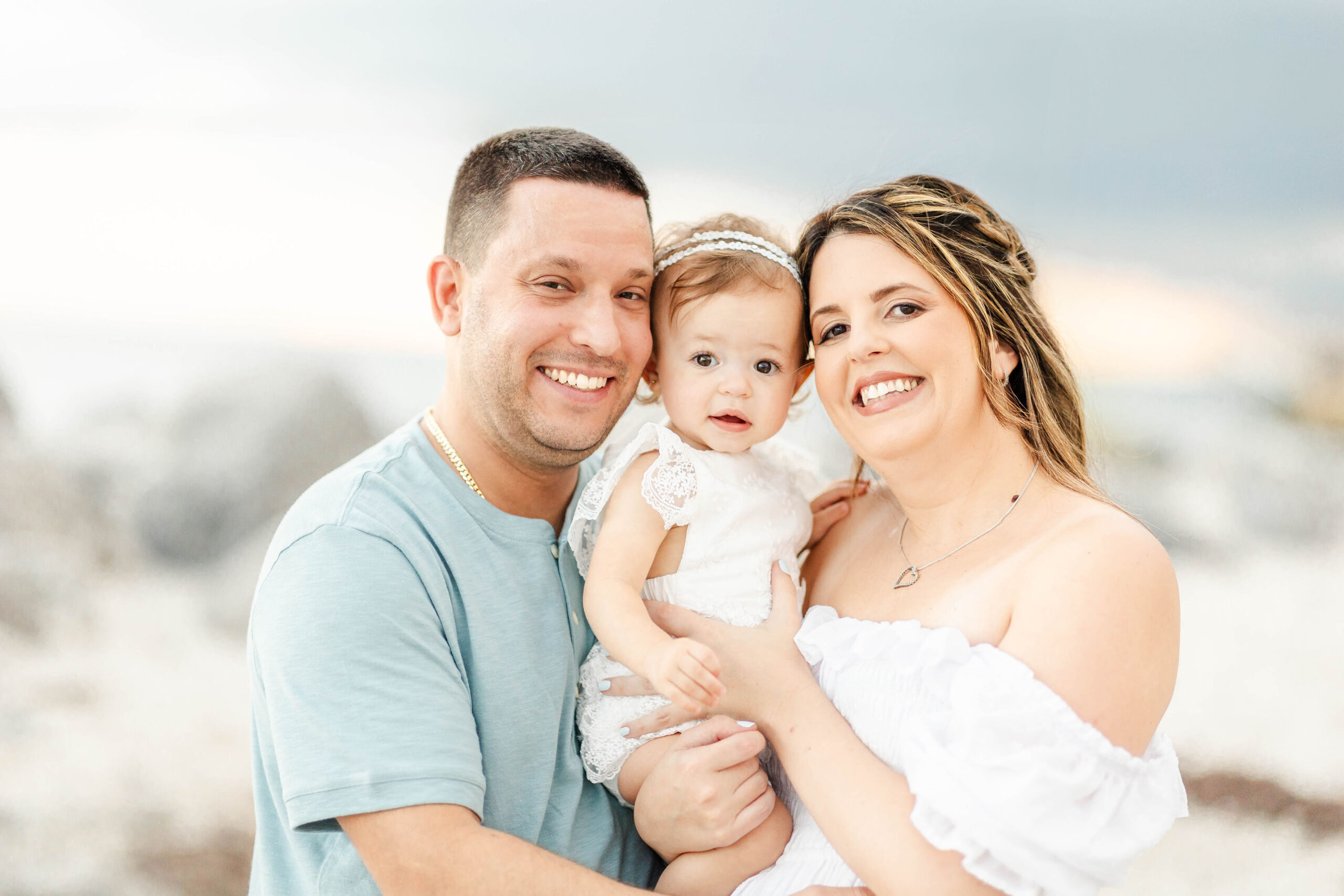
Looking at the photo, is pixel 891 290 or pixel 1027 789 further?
pixel 891 290

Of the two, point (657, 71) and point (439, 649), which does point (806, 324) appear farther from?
point (657, 71)

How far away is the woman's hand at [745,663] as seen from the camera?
1.68 metres

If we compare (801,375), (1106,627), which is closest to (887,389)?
(801,375)

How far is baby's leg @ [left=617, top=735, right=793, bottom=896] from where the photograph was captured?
1688mm

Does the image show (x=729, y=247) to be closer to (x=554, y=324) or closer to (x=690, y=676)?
(x=554, y=324)

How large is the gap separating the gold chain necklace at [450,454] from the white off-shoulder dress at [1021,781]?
947 millimetres

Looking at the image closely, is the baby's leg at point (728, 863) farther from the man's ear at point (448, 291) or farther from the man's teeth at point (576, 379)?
the man's ear at point (448, 291)

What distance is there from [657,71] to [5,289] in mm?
2509

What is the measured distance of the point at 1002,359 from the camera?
1.79 meters

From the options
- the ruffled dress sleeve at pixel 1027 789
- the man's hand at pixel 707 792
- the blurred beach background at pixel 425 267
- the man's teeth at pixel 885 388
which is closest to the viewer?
the ruffled dress sleeve at pixel 1027 789

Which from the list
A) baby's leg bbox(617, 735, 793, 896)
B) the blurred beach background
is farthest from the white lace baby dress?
the blurred beach background

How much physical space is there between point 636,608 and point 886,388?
0.63 m

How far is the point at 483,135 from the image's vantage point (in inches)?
140

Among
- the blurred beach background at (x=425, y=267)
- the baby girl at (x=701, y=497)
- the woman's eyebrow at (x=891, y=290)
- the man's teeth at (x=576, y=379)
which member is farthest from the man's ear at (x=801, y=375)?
the blurred beach background at (x=425, y=267)
